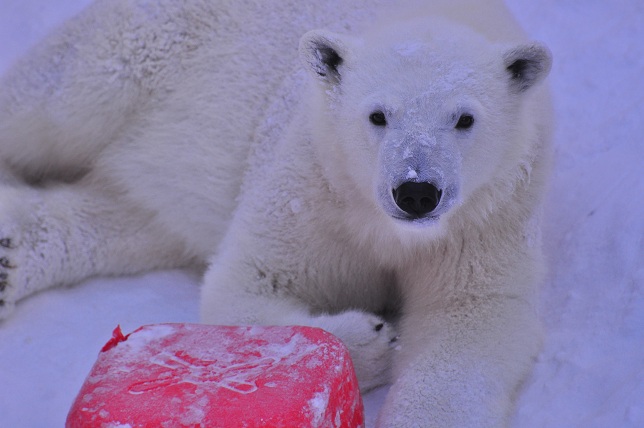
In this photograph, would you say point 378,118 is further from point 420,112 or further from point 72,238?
point 72,238

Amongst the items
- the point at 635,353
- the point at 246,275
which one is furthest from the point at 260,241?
the point at 635,353

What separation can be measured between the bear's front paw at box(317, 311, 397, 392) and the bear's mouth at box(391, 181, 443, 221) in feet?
1.89

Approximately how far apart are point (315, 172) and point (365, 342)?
679mm

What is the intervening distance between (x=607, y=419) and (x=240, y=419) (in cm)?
106

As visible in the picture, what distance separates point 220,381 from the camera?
2.49 meters

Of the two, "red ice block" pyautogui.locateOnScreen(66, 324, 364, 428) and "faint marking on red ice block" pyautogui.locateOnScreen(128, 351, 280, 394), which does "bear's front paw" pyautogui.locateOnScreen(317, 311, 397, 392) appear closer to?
"red ice block" pyautogui.locateOnScreen(66, 324, 364, 428)

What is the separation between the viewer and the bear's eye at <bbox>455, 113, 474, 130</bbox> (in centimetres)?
289

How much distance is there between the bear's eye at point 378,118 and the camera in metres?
2.92

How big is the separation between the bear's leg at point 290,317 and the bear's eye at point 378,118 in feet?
2.37

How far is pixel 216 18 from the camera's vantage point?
4398mm

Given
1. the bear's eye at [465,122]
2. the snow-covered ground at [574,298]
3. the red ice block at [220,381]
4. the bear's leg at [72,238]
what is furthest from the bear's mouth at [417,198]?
the bear's leg at [72,238]

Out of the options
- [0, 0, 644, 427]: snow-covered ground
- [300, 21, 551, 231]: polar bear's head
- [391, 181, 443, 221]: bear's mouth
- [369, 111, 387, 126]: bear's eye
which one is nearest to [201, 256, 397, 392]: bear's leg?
[0, 0, 644, 427]: snow-covered ground

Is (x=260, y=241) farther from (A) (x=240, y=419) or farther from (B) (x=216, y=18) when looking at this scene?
(B) (x=216, y=18)

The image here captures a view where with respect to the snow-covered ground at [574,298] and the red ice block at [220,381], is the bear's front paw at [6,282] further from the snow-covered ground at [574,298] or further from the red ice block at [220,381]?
the red ice block at [220,381]
